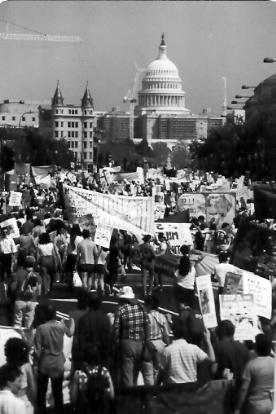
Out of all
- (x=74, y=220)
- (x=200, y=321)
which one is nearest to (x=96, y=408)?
(x=200, y=321)

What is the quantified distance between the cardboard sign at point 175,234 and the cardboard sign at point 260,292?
4534mm

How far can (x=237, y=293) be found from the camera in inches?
367

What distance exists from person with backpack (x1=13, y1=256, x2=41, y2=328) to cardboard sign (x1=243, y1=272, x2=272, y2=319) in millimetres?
1453

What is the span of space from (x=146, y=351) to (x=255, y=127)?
153 inches

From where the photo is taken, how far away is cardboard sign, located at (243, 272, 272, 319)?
921cm

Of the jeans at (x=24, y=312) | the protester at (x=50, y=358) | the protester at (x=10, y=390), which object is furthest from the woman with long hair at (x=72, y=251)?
the protester at (x=10, y=390)

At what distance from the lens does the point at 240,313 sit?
29.9 feet

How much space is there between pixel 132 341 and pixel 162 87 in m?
2.28

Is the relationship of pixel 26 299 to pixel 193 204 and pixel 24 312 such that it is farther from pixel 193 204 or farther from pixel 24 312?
pixel 193 204

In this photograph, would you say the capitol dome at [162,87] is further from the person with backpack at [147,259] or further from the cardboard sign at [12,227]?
the cardboard sign at [12,227]

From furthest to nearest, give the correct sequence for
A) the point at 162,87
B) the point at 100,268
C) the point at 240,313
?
the point at 100,268 → the point at 162,87 → the point at 240,313

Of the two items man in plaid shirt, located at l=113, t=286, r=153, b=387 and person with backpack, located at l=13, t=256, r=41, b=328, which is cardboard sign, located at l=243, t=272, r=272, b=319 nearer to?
man in plaid shirt, located at l=113, t=286, r=153, b=387

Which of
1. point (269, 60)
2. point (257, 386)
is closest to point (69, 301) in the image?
point (269, 60)

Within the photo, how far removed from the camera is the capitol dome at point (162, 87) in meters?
8.77
